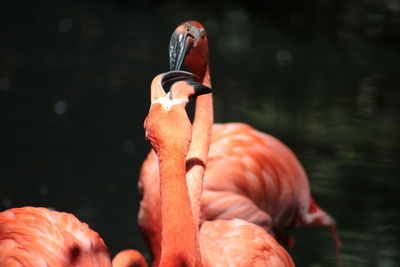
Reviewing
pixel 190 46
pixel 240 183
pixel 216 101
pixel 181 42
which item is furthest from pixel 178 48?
pixel 216 101

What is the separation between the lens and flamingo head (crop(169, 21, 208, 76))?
2627 mm

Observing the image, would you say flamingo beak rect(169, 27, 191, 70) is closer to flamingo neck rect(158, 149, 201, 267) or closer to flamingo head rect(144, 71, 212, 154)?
flamingo head rect(144, 71, 212, 154)

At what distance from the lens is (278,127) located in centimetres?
586

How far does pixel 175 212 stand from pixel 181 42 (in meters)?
0.87

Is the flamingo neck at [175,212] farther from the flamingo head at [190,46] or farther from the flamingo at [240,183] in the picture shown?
the flamingo at [240,183]

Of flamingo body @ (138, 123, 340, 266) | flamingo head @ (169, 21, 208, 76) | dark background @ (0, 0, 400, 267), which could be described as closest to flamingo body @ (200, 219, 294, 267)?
flamingo body @ (138, 123, 340, 266)

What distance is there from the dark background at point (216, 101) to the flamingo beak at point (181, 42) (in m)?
1.51

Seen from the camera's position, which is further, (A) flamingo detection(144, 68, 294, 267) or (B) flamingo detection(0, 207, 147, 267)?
(B) flamingo detection(0, 207, 147, 267)

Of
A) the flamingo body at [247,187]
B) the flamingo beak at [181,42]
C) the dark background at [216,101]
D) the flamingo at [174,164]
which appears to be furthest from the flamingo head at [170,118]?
the dark background at [216,101]

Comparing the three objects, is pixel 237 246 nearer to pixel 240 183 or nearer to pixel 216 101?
pixel 240 183

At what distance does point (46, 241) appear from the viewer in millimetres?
2455

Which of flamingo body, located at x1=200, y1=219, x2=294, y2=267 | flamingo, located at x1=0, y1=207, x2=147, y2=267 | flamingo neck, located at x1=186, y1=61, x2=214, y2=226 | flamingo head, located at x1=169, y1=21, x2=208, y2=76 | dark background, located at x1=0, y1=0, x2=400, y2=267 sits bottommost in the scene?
dark background, located at x1=0, y1=0, x2=400, y2=267

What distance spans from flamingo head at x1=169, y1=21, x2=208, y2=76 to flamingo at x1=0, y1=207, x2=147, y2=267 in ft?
2.06

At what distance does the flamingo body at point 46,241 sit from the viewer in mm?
2357
